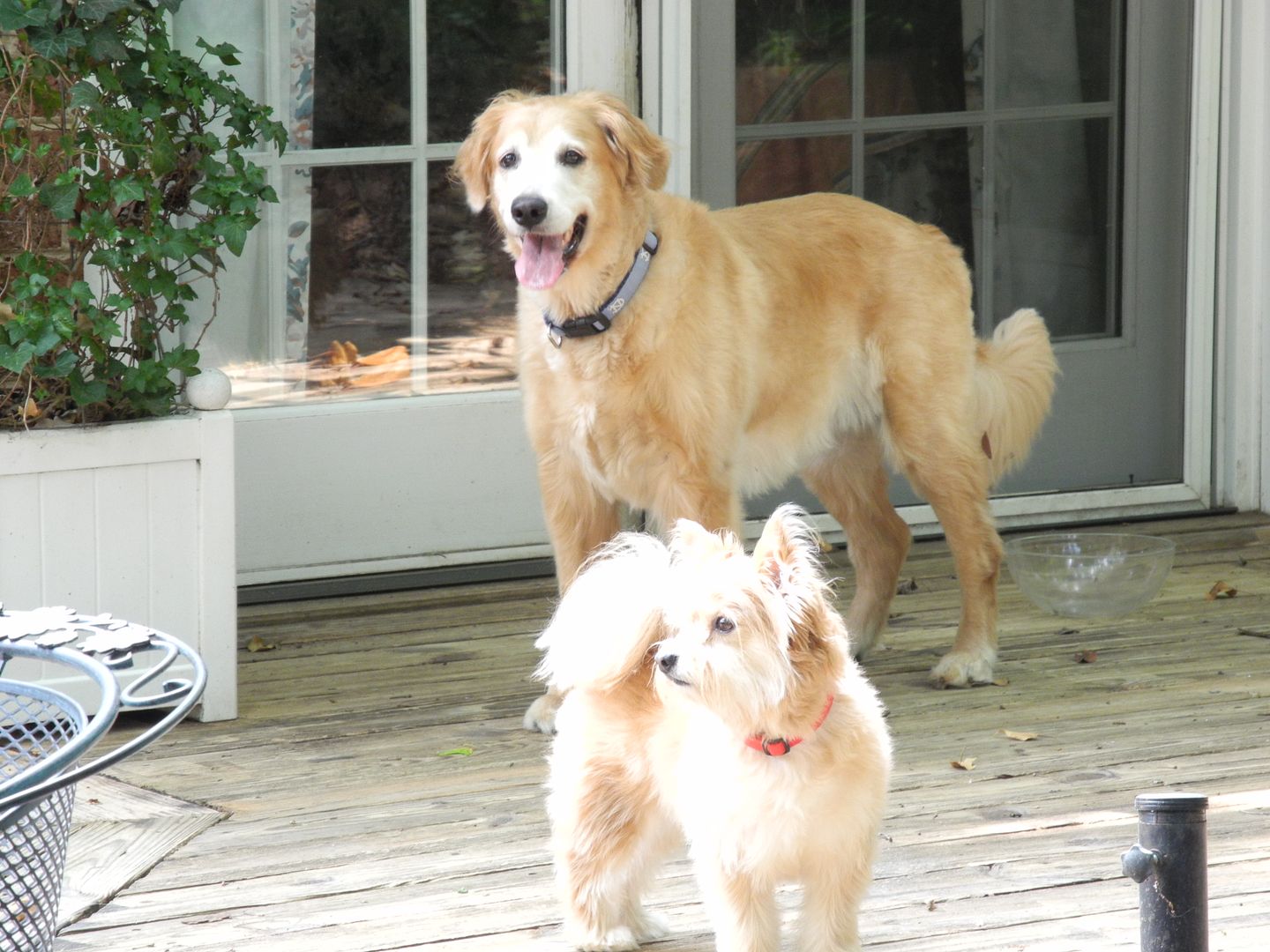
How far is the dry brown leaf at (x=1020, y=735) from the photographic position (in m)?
3.20

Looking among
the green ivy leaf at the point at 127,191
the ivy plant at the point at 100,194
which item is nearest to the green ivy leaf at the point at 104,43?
the ivy plant at the point at 100,194

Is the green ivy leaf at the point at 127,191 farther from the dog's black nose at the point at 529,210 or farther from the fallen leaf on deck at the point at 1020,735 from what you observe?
the fallen leaf on deck at the point at 1020,735

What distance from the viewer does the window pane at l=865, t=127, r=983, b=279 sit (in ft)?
15.2

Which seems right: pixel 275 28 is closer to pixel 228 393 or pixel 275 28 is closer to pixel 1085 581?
pixel 228 393

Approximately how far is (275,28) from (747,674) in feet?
8.90

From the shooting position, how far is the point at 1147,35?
4766mm

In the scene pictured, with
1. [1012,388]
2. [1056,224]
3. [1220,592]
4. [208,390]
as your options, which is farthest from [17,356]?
[1056,224]

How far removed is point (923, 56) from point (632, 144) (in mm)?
1795

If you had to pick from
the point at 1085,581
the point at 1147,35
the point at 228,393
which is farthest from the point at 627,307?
the point at 1147,35

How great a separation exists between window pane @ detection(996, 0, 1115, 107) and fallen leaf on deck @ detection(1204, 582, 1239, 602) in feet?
4.96

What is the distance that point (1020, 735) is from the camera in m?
3.21

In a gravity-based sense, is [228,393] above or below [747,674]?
above

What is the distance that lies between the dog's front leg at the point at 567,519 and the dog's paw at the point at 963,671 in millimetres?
792

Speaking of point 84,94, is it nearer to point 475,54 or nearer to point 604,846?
point 475,54
